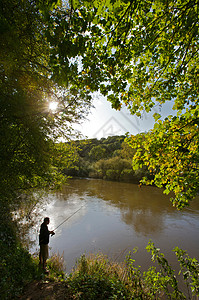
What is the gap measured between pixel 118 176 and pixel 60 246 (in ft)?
99.9

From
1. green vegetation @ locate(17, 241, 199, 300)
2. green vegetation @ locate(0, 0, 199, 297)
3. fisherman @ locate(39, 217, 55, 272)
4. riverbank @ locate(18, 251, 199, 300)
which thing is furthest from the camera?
fisherman @ locate(39, 217, 55, 272)

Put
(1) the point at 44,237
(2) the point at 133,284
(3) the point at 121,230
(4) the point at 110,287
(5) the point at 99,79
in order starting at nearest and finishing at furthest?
(5) the point at 99,79, (4) the point at 110,287, (2) the point at 133,284, (1) the point at 44,237, (3) the point at 121,230

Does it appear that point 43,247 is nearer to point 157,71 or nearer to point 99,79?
point 99,79

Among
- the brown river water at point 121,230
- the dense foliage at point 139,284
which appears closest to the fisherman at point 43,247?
the brown river water at point 121,230

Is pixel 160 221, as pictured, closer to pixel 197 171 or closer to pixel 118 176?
pixel 197 171

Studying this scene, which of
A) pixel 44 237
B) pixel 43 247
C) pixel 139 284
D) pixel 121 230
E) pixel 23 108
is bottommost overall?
pixel 121 230

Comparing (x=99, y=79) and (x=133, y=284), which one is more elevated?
(x=99, y=79)

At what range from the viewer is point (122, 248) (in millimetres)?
7750

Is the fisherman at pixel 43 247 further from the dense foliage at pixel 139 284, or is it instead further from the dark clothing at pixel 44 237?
the dense foliage at pixel 139 284

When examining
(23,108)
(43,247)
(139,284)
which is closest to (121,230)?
(43,247)

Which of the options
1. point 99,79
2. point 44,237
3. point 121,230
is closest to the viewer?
point 99,79

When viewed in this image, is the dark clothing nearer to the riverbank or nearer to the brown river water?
the riverbank

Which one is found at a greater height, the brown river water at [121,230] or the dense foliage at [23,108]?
the dense foliage at [23,108]

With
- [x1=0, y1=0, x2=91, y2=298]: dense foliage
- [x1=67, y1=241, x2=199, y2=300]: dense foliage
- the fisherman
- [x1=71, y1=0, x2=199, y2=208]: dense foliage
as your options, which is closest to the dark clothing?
the fisherman
